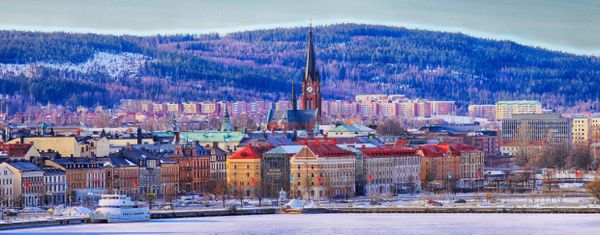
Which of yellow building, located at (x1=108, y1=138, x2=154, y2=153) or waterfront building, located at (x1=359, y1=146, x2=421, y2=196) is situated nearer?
waterfront building, located at (x1=359, y1=146, x2=421, y2=196)

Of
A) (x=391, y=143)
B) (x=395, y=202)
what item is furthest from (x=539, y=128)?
(x=395, y=202)

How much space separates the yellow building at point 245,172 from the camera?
99.3 meters

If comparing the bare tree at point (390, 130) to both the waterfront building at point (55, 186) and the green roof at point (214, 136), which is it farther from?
the waterfront building at point (55, 186)

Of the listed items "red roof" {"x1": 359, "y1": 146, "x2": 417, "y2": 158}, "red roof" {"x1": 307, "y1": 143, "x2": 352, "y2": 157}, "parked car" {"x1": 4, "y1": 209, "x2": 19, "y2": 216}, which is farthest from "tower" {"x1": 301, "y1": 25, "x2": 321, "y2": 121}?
"parked car" {"x1": 4, "y1": 209, "x2": 19, "y2": 216}

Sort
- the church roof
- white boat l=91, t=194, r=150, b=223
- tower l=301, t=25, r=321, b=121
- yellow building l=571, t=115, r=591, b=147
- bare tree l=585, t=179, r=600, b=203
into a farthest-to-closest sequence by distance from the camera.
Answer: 1. yellow building l=571, t=115, r=591, b=147
2. tower l=301, t=25, r=321, b=121
3. the church roof
4. bare tree l=585, t=179, r=600, b=203
5. white boat l=91, t=194, r=150, b=223

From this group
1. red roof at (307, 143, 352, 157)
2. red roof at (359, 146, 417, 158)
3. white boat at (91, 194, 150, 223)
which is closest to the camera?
white boat at (91, 194, 150, 223)

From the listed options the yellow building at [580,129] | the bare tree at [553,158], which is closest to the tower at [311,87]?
the yellow building at [580,129]

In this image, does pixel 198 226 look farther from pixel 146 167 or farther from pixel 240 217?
pixel 146 167

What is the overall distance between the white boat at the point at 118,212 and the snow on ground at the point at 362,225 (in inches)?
35.5

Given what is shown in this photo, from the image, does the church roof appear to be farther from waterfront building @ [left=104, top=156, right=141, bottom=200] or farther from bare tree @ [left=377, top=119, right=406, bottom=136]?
waterfront building @ [left=104, top=156, right=141, bottom=200]

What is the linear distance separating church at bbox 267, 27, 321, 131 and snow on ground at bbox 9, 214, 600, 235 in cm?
6646

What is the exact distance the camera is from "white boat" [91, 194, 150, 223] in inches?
3049

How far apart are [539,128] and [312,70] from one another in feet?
73.9

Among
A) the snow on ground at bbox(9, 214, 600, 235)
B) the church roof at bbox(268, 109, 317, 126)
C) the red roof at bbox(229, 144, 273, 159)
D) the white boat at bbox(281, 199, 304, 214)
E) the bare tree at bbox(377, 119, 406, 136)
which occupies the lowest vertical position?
the snow on ground at bbox(9, 214, 600, 235)
